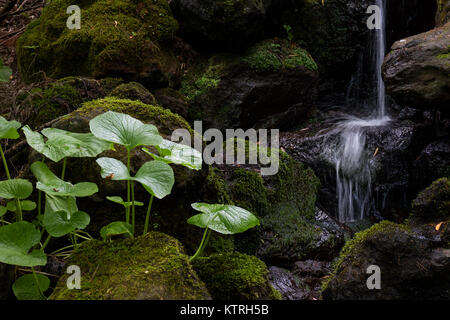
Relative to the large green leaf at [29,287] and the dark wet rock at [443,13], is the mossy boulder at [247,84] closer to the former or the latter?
the dark wet rock at [443,13]

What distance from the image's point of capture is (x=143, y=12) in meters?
4.52

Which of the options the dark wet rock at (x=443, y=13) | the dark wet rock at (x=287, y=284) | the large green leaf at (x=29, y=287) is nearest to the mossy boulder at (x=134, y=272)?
the large green leaf at (x=29, y=287)

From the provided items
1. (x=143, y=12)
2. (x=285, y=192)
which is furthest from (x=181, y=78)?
(x=285, y=192)

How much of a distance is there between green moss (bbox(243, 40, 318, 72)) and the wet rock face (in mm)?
1373

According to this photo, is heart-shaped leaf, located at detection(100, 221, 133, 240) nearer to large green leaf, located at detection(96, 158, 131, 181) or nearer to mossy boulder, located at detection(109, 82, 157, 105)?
large green leaf, located at detection(96, 158, 131, 181)

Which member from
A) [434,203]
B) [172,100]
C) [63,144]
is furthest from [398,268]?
[172,100]

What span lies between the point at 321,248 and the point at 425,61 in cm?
221

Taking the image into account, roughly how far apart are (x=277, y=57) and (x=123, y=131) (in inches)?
151

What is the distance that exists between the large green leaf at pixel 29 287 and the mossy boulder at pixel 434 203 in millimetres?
2328

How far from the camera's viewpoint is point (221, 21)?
4660 millimetres

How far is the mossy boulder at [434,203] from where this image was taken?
247cm

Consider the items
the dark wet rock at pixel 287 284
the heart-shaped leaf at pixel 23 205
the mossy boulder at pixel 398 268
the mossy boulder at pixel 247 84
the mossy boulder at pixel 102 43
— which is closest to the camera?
the heart-shaped leaf at pixel 23 205

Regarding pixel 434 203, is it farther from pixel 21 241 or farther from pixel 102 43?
pixel 102 43

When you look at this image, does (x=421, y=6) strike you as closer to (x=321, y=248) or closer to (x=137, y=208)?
(x=321, y=248)
